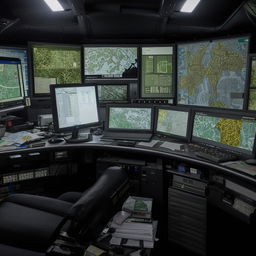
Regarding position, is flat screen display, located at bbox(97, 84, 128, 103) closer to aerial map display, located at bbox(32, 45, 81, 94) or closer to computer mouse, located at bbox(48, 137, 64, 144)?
aerial map display, located at bbox(32, 45, 81, 94)

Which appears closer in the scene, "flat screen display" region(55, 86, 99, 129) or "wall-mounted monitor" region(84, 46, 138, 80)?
"flat screen display" region(55, 86, 99, 129)

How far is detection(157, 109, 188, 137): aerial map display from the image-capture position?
8.29 feet

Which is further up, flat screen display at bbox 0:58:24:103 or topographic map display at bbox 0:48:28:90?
topographic map display at bbox 0:48:28:90

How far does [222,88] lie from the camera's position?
2.64 meters

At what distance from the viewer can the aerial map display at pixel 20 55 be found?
280 cm

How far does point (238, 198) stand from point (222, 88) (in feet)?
3.53

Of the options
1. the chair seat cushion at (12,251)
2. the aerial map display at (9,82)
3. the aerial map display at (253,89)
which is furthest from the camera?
the aerial map display at (9,82)

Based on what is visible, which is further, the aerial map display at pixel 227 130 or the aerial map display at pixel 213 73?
the aerial map display at pixel 213 73

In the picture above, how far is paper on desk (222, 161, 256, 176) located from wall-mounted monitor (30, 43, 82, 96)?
71.7 inches

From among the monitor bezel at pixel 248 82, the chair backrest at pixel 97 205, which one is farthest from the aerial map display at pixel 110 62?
the chair backrest at pixel 97 205

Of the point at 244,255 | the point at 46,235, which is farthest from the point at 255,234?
the point at 46,235

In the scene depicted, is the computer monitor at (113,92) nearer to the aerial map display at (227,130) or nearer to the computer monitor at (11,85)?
the computer monitor at (11,85)

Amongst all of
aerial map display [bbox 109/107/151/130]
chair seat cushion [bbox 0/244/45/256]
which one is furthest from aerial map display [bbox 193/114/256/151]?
chair seat cushion [bbox 0/244/45/256]

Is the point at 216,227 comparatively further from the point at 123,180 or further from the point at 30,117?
the point at 30,117
